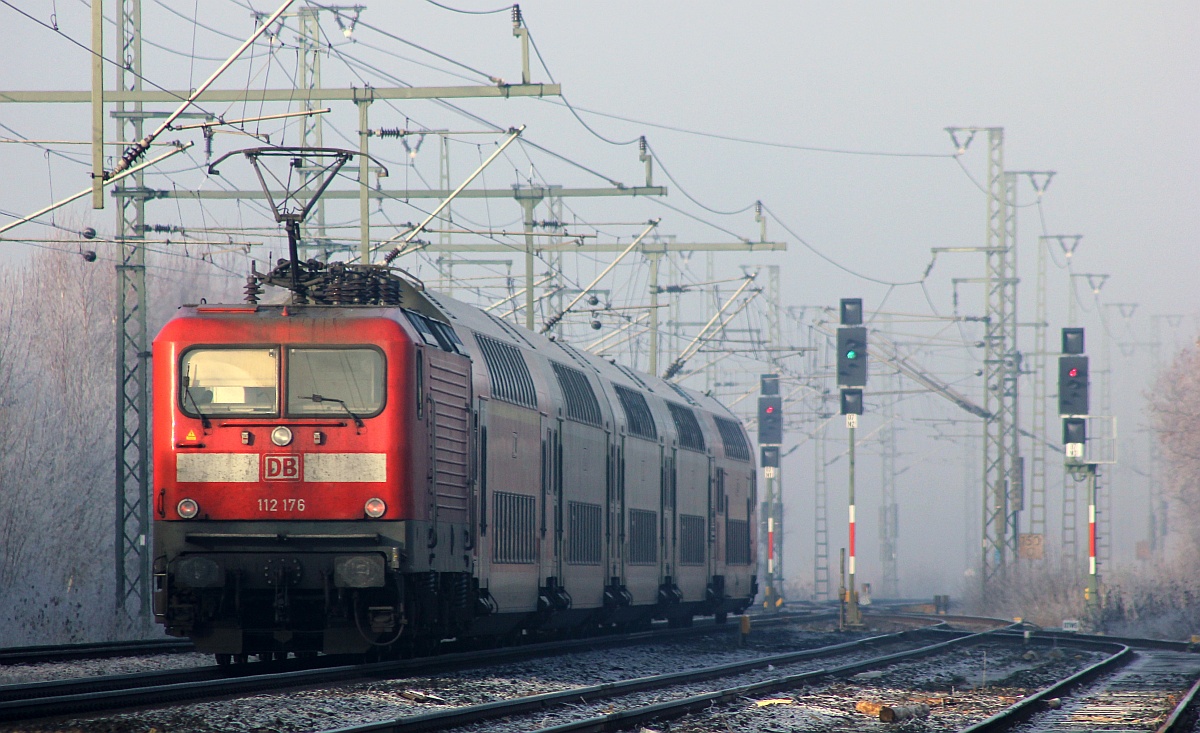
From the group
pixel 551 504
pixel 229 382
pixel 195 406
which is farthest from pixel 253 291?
pixel 551 504

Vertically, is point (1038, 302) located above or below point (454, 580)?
above

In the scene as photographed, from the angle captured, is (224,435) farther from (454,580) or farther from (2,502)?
(2,502)

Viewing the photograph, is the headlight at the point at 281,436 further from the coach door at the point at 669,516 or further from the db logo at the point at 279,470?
the coach door at the point at 669,516

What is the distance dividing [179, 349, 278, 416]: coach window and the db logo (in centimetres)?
47

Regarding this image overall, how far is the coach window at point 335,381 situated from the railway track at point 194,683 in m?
2.39

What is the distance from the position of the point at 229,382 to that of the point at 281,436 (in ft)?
2.53

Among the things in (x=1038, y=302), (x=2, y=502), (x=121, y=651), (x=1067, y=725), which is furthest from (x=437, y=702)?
(x=1038, y=302)

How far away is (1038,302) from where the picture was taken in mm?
57094

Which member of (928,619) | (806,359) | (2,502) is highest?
(806,359)

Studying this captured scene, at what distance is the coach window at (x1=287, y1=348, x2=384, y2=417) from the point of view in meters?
14.3

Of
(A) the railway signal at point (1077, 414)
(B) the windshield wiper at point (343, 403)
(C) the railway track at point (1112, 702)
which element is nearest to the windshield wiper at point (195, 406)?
(B) the windshield wiper at point (343, 403)

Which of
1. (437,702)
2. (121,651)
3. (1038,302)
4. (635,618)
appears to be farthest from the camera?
(1038,302)

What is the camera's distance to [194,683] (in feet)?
42.2

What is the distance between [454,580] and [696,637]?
987cm
